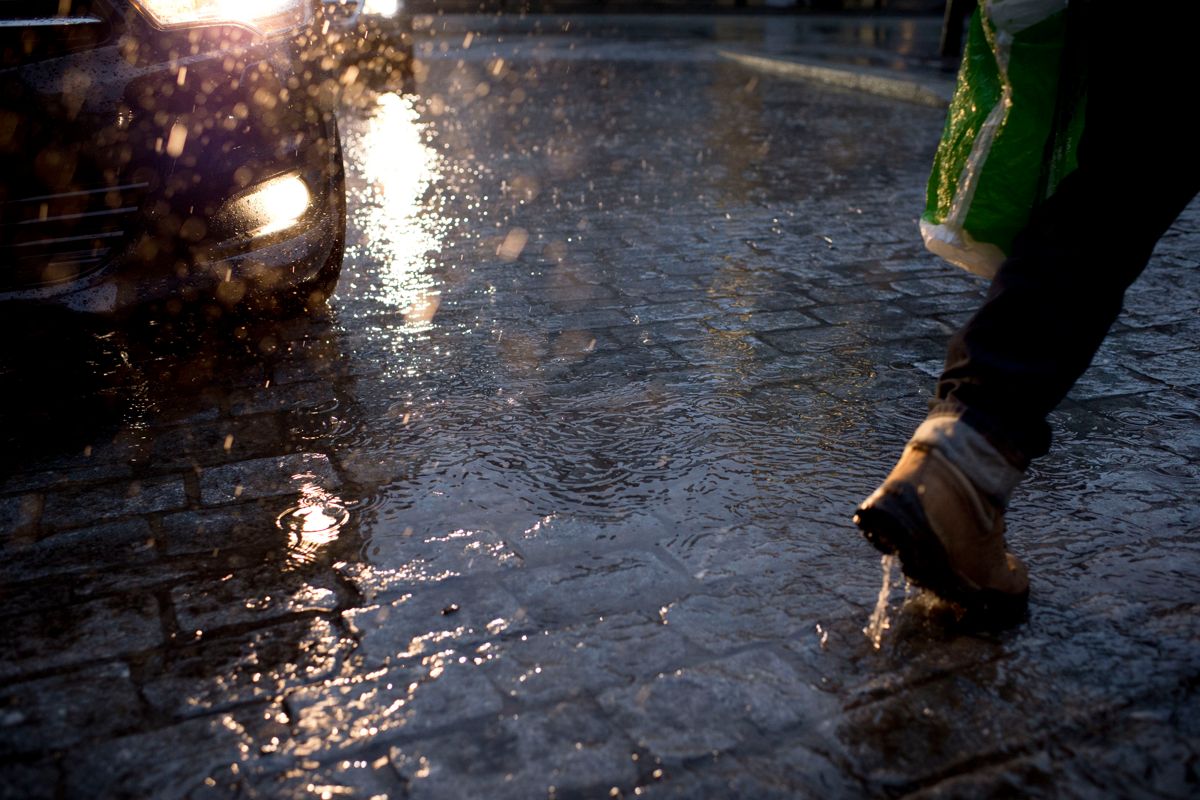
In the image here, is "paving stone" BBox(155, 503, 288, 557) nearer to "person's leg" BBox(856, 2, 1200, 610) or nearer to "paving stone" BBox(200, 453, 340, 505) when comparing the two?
"paving stone" BBox(200, 453, 340, 505)

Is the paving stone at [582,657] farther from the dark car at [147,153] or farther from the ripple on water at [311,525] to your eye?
the dark car at [147,153]

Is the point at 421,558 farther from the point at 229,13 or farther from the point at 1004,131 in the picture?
the point at 229,13

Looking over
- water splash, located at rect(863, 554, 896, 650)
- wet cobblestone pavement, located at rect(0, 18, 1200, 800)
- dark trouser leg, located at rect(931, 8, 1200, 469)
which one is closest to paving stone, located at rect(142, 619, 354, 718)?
wet cobblestone pavement, located at rect(0, 18, 1200, 800)

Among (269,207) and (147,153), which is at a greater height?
(147,153)

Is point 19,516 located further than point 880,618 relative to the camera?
Yes

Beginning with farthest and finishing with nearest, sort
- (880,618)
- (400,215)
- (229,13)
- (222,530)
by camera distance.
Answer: (400,215) → (229,13) → (222,530) → (880,618)

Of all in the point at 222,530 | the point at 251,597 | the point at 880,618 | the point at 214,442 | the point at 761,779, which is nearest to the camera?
the point at 761,779

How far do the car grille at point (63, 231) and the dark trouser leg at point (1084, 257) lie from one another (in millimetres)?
2618

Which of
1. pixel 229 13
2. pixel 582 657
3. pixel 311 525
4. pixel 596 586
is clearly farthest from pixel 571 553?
pixel 229 13

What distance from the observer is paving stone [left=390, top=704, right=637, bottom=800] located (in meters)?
1.78

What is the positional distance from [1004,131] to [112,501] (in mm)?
2196

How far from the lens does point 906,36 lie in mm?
20719

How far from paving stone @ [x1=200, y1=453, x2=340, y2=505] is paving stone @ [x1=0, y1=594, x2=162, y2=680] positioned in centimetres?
53

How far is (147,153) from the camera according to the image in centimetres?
355
